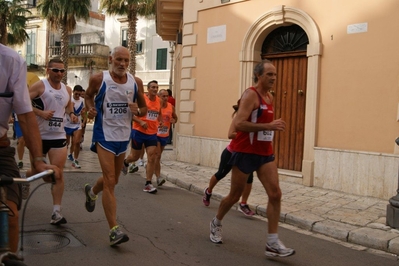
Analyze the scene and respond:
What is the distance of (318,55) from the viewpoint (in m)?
9.29

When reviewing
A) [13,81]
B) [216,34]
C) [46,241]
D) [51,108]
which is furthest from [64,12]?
[13,81]

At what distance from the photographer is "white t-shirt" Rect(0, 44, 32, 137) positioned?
2.66m

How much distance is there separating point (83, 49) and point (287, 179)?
31.9 meters

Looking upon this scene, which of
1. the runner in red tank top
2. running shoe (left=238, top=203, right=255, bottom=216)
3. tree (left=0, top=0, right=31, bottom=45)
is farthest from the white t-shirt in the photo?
tree (left=0, top=0, right=31, bottom=45)

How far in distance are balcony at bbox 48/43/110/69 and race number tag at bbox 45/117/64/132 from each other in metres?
33.2

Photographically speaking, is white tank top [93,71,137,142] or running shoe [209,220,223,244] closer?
white tank top [93,71,137,142]

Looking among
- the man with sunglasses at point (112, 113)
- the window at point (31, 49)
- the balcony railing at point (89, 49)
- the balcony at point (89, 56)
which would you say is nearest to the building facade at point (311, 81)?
the man with sunglasses at point (112, 113)

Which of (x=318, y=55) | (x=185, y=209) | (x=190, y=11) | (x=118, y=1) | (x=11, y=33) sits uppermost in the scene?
(x=118, y=1)

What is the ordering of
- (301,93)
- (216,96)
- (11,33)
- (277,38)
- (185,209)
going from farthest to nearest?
1. (11,33)
2. (216,96)
3. (277,38)
4. (301,93)
5. (185,209)

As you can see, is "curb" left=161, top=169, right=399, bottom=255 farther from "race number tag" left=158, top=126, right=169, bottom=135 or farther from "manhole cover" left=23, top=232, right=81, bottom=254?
"manhole cover" left=23, top=232, right=81, bottom=254

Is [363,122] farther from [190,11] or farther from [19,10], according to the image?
[19,10]

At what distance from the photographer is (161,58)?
3484cm

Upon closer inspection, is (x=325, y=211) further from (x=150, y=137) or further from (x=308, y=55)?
(x=308, y=55)

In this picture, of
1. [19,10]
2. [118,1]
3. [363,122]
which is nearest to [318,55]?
[363,122]
